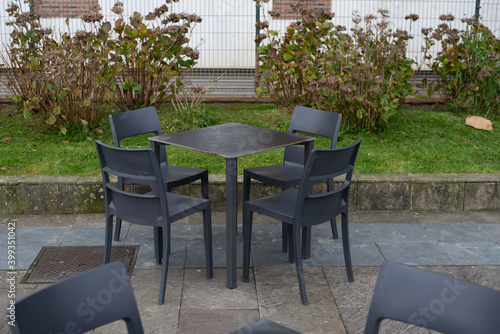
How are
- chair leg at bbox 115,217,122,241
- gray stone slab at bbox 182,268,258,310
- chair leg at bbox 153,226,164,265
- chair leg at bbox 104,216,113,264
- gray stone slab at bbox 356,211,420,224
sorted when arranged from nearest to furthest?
gray stone slab at bbox 182,268,258,310 → chair leg at bbox 104,216,113,264 → chair leg at bbox 153,226,164,265 → chair leg at bbox 115,217,122,241 → gray stone slab at bbox 356,211,420,224

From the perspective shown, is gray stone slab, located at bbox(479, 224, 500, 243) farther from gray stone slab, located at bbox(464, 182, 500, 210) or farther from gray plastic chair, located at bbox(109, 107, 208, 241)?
gray plastic chair, located at bbox(109, 107, 208, 241)

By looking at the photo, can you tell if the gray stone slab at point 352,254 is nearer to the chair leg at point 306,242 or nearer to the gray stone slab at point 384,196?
the chair leg at point 306,242

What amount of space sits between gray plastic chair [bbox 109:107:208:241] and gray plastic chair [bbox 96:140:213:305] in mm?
485

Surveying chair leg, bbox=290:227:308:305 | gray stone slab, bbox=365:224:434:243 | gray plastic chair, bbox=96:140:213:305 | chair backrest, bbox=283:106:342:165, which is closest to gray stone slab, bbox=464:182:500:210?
gray stone slab, bbox=365:224:434:243

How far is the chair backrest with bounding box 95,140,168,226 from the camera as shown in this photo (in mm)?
3527

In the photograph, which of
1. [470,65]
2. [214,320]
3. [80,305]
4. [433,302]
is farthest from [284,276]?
[470,65]

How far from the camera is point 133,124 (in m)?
4.69

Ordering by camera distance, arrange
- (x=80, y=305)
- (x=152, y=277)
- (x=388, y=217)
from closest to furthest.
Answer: (x=80, y=305), (x=152, y=277), (x=388, y=217)

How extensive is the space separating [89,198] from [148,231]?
0.75 metres

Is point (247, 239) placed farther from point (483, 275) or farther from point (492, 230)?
point (492, 230)

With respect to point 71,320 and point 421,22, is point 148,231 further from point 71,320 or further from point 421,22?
point 421,22

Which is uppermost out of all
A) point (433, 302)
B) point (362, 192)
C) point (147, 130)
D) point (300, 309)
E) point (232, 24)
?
point (232, 24)

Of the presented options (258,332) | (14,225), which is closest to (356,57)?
(14,225)

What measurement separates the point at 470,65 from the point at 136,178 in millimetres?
5416
